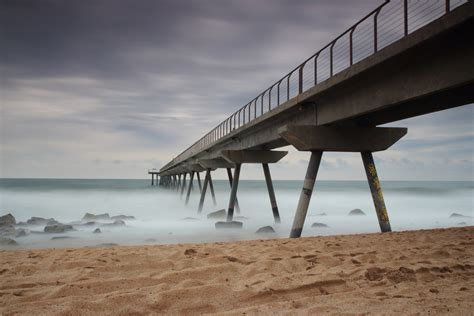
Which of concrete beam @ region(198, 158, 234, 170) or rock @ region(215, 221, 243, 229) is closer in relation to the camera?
rock @ region(215, 221, 243, 229)

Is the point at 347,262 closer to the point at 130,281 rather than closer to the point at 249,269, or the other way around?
the point at 249,269

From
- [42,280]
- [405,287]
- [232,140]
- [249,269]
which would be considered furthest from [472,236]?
[232,140]

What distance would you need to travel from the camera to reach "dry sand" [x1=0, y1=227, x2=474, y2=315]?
348 cm

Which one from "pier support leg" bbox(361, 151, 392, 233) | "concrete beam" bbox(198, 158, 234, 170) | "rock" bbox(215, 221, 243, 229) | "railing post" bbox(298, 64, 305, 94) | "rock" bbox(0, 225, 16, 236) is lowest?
"rock" bbox(0, 225, 16, 236)

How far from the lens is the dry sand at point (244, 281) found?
3.48 metres

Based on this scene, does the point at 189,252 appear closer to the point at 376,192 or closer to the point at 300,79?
the point at 376,192

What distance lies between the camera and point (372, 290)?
394 centimetres

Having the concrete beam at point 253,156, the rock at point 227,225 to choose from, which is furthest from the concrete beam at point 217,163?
the rock at point 227,225

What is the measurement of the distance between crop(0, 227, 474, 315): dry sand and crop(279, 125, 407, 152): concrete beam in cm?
466

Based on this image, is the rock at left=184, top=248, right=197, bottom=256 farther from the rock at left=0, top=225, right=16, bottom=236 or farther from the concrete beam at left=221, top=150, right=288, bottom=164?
the rock at left=0, top=225, right=16, bottom=236

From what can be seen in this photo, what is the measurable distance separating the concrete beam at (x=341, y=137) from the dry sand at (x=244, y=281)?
15.3 feet

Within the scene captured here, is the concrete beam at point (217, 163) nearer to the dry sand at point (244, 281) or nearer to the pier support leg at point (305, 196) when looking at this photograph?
the pier support leg at point (305, 196)

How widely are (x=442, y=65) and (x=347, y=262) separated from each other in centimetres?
401

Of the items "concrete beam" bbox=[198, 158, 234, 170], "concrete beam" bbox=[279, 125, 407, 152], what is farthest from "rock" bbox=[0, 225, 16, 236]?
A: "concrete beam" bbox=[198, 158, 234, 170]
